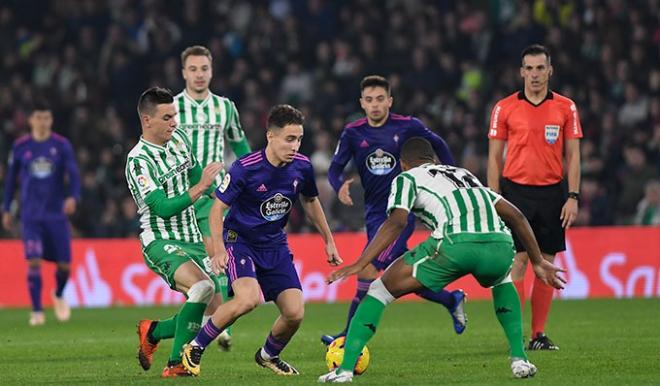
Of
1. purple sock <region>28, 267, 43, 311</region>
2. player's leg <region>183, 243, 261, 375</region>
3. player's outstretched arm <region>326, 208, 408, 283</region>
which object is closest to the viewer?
player's outstretched arm <region>326, 208, 408, 283</region>

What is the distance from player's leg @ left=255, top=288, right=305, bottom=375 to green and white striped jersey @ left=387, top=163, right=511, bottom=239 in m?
1.28

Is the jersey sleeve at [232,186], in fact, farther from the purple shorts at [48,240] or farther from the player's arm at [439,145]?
the purple shorts at [48,240]

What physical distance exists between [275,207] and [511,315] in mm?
1802

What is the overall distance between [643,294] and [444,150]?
708 centimetres

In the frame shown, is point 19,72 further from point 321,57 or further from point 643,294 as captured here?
point 643,294

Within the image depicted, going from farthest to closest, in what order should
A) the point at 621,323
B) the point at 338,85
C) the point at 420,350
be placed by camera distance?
the point at 338,85, the point at 621,323, the point at 420,350

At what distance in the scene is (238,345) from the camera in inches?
464

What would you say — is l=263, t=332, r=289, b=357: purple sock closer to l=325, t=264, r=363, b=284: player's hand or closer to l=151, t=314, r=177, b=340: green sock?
l=151, t=314, r=177, b=340: green sock

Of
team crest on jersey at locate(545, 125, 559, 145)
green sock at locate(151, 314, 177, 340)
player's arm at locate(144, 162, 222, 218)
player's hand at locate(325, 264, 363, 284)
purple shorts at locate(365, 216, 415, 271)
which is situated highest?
team crest on jersey at locate(545, 125, 559, 145)

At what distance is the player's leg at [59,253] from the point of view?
15.8 m

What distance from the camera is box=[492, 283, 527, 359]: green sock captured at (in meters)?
8.34

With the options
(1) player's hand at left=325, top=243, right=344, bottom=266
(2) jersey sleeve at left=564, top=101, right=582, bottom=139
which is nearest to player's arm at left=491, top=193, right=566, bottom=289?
(1) player's hand at left=325, top=243, right=344, bottom=266

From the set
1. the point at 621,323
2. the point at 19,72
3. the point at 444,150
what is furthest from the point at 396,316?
the point at 19,72

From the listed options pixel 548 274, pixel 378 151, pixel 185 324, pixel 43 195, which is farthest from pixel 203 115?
pixel 43 195
